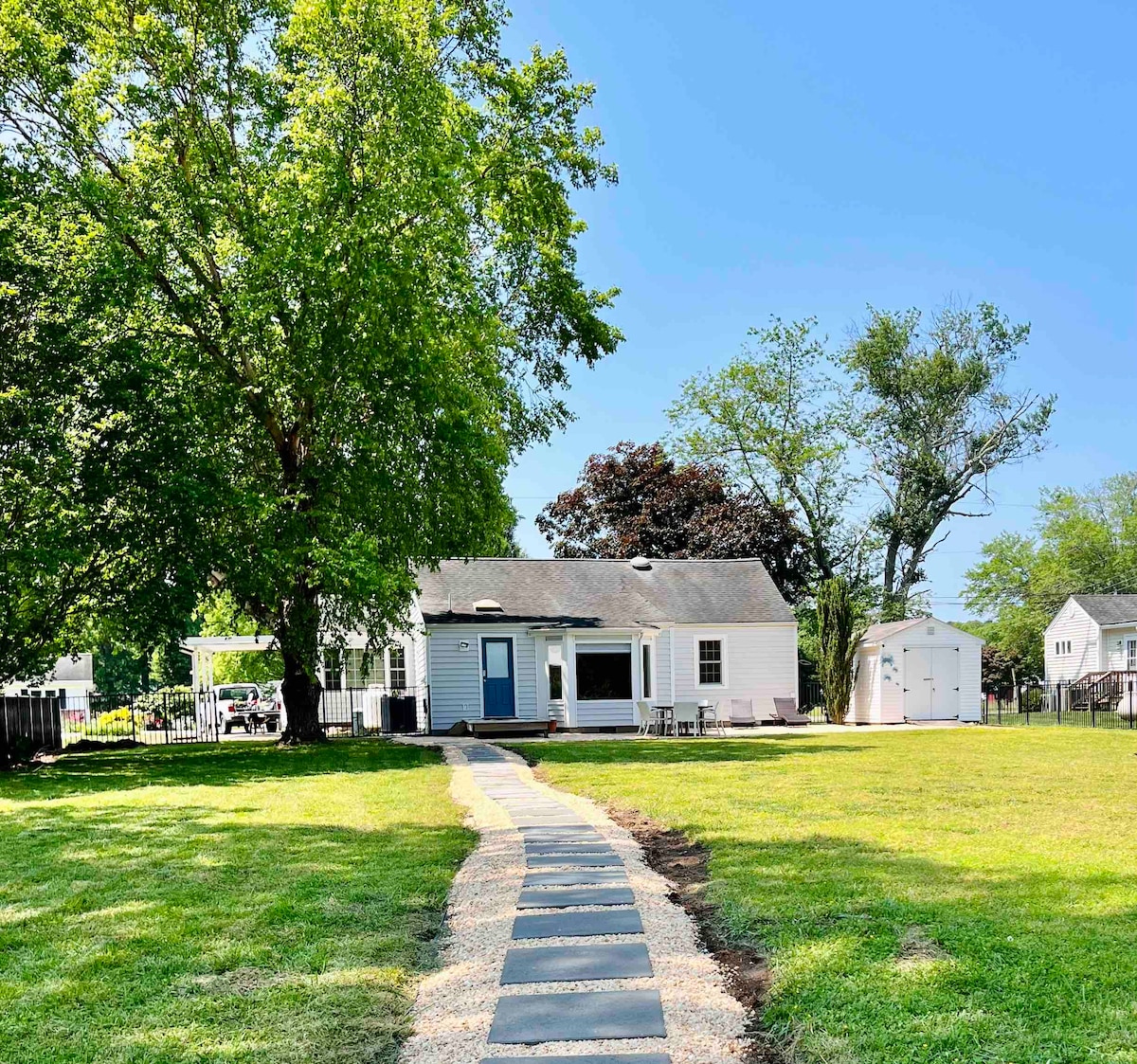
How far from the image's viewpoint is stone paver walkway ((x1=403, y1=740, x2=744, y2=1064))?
4.04 meters

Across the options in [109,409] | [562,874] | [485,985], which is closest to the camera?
[485,985]

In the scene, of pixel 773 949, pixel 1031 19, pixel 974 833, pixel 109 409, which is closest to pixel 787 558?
pixel 1031 19

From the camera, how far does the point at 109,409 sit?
58.4 ft

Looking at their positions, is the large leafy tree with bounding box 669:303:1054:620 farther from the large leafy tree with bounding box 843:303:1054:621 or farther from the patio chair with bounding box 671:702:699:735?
the patio chair with bounding box 671:702:699:735

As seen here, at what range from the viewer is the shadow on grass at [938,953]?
391cm

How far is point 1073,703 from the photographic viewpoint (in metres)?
36.5

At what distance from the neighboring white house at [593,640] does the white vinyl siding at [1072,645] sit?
18389mm

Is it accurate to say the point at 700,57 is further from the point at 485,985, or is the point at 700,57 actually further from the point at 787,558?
the point at 787,558

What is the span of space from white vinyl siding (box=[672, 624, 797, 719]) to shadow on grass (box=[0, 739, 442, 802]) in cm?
920

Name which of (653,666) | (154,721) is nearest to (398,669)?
(653,666)

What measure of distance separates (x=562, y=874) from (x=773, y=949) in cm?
223

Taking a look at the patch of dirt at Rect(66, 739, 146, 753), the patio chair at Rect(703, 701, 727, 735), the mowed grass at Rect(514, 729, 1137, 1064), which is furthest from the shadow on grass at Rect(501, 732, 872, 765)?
the patch of dirt at Rect(66, 739, 146, 753)

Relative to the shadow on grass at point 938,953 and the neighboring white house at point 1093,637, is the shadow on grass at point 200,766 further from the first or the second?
the neighboring white house at point 1093,637

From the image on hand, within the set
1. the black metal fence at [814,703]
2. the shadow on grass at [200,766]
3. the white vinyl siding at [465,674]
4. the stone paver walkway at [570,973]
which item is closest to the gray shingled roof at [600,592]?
the white vinyl siding at [465,674]
